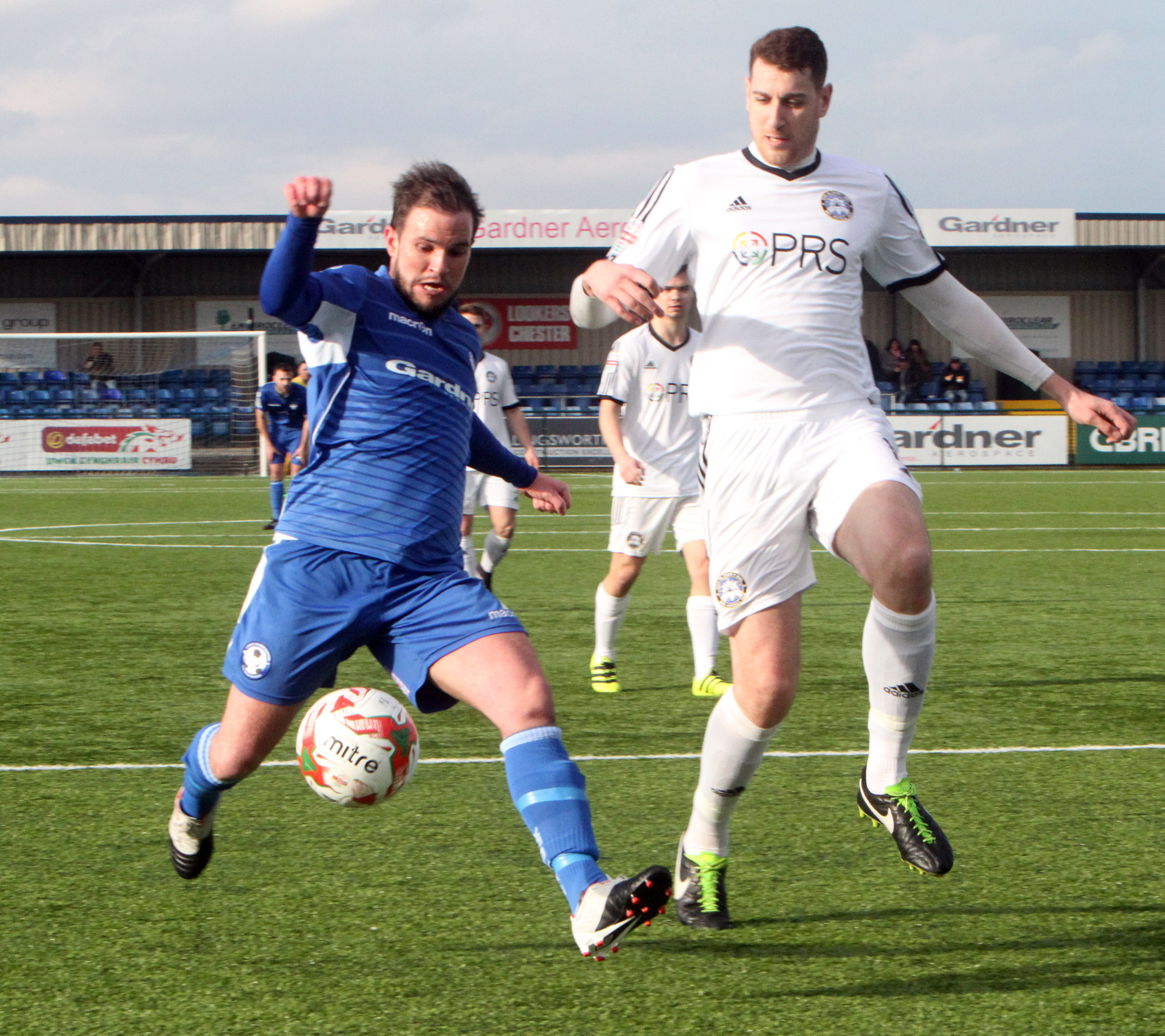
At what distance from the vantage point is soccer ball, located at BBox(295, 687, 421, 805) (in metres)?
3.38

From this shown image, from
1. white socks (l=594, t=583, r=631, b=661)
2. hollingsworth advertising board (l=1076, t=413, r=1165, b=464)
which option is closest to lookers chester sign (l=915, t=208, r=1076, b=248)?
hollingsworth advertising board (l=1076, t=413, r=1165, b=464)

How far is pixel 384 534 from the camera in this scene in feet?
10.7

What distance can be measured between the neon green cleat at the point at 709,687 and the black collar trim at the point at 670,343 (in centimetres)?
179

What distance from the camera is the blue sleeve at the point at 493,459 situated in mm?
3859

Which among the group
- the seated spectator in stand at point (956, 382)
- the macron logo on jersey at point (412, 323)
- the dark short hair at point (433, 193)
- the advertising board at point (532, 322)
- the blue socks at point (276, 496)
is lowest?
the blue socks at point (276, 496)

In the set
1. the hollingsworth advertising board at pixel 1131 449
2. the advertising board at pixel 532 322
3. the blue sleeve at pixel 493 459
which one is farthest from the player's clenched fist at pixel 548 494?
the advertising board at pixel 532 322

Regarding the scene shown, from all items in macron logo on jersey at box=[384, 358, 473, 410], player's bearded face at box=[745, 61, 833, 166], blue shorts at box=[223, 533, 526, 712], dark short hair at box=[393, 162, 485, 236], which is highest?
player's bearded face at box=[745, 61, 833, 166]

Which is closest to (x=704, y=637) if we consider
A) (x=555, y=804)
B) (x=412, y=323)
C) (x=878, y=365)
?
(x=412, y=323)

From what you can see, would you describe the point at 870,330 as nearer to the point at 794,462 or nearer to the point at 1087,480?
the point at 1087,480

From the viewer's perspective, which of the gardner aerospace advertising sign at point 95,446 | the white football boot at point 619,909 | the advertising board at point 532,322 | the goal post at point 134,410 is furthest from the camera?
the advertising board at point 532,322

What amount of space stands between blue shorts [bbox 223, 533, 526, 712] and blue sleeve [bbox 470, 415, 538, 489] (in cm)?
65

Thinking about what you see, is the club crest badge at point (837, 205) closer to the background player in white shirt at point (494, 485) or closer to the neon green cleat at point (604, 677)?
the neon green cleat at point (604, 677)

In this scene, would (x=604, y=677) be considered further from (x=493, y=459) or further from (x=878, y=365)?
(x=878, y=365)

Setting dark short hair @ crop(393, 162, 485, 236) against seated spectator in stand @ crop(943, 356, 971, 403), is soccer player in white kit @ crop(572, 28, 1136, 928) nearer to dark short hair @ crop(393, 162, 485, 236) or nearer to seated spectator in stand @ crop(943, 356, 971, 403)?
dark short hair @ crop(393, 162, 485, 236)
